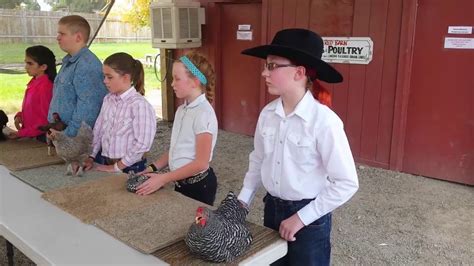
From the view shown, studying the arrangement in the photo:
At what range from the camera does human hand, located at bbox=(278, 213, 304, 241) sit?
1.52 meters

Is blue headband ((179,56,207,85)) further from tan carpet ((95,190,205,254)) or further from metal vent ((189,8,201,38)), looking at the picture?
metal vent ((189,8,201,38))

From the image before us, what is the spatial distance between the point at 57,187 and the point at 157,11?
527 cm

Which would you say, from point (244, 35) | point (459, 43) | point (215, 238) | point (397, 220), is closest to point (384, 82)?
point (459, 43)

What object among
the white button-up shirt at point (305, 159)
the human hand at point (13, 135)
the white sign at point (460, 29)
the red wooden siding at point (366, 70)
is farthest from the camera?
the red wooden siding at point (366, 70)

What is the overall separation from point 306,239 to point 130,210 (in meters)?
0.68

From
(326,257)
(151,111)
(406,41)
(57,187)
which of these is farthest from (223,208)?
(406,41)

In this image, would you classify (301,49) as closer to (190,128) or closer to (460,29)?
(190,128)

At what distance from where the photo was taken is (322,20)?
560 cm

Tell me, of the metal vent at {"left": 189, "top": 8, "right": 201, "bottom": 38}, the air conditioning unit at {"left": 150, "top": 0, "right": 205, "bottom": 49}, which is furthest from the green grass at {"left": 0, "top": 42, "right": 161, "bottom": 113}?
the metal vent at {"left": 189, "top": 8, "right": 201, "bottom": 38}

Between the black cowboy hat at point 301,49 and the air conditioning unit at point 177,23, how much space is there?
17.2 ft

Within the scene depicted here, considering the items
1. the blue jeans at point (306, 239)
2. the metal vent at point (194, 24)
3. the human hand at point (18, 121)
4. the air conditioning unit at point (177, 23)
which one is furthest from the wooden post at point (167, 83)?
the blue jeans at point (306, 239)

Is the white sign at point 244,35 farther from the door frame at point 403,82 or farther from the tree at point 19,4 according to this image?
the tree at point 19,4

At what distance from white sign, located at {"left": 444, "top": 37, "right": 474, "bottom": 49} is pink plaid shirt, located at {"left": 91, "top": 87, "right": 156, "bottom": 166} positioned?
3.63 m

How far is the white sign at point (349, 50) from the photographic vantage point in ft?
17.2
